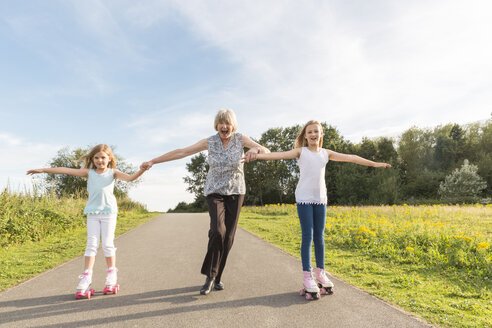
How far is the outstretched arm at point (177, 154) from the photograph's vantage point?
4.55m

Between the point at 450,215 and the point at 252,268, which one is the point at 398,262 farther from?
the point at 450,215

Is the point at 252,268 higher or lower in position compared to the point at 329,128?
lower

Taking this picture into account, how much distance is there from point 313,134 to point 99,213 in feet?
10.1

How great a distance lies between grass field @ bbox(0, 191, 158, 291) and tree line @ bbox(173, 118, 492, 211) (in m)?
28.2

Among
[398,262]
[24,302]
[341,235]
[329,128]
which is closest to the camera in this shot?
[24,302]

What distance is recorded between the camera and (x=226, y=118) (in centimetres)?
430

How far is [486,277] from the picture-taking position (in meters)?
5.27

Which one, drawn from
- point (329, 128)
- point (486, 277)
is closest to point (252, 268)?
point (486, 277)

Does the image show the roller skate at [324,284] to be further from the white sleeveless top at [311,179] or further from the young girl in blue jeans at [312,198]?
the white sleeveless top at [311,179]

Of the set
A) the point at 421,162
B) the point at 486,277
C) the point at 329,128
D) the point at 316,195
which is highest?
the point at 329,128

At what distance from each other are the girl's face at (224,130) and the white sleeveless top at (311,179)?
103 centimetres

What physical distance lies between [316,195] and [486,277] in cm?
353

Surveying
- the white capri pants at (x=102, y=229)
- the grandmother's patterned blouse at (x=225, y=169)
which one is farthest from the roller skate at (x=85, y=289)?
the grandmother's patterned blouse at (x=225, y=169)

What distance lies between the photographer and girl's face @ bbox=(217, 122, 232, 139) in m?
4.27
